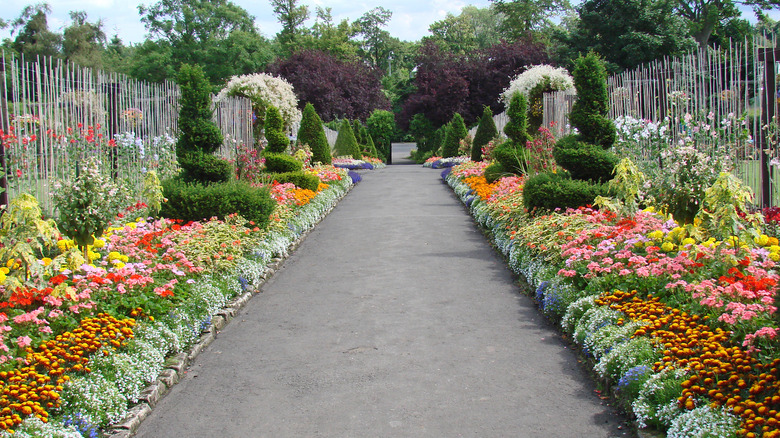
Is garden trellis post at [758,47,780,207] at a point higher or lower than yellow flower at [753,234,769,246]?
higher

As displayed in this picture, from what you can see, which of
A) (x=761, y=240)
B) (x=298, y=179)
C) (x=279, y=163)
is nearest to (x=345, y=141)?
(x=279, y=163)

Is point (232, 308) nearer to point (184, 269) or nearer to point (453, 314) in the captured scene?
point (184, 269)

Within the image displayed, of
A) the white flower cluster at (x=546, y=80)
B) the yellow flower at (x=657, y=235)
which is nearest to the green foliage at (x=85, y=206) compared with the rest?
the yellow flower at (x=657, y=235)

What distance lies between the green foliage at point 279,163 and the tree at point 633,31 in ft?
72.2

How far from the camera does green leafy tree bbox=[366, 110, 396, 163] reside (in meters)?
41.8

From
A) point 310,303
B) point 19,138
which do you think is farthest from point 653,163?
point 19,138

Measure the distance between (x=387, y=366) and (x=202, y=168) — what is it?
624 centimetres

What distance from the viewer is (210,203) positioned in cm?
911

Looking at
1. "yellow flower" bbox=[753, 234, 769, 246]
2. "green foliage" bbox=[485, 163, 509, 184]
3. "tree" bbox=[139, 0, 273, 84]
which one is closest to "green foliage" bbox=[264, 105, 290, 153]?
"green foliage" bbox=[485, 163, 509, 184]

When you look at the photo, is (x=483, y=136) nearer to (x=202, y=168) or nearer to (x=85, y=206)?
(x=202, y=168)

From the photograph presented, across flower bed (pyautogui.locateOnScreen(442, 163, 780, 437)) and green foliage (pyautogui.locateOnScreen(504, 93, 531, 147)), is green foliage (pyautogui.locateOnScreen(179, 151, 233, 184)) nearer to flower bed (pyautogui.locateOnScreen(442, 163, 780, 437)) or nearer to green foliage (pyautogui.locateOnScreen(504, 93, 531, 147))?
flower bed (pyautogui.locateOnScreen(442, 163, 780, 437))

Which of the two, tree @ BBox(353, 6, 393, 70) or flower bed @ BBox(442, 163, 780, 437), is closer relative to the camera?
flower bed @ BBox(442, 163, 780, 437)

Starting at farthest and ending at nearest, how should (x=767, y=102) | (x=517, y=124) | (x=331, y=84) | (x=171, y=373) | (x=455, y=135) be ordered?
(x=331, y=84) → (x=455, y=135) → (x=517, y=124) → (x=767, y=102) → (x=171, y=373)

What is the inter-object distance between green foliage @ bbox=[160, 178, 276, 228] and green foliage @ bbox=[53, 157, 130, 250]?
2.78m
